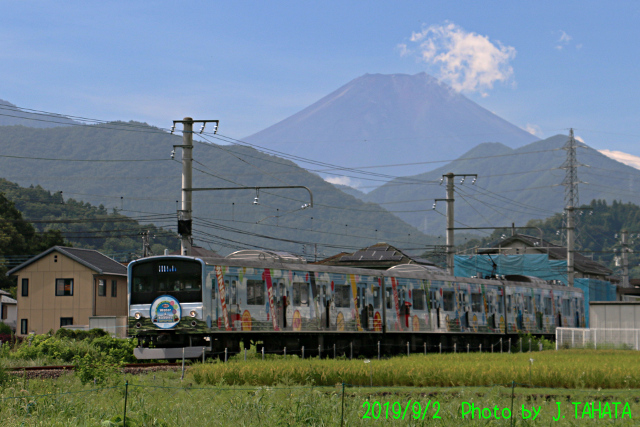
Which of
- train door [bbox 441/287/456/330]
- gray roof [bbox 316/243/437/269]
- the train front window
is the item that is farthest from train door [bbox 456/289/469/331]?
gray roof [bbox 316/243/437/269]

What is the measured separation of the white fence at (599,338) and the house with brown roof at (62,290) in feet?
94.4

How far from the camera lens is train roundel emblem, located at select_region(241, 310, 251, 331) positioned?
24938mm

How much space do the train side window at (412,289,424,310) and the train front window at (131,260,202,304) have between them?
11585mm

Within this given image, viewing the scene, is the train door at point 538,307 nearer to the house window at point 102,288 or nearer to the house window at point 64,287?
the house window at point 102,288

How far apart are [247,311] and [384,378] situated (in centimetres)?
701

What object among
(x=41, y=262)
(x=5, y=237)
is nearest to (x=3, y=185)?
(x=5, y=237)

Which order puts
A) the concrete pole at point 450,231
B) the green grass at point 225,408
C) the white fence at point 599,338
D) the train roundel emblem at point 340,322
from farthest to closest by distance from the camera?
the concrete pole at point 450,231
the white fence at point 599,338
the train roundel emblem at point 340,322
the green grass at point 225,408

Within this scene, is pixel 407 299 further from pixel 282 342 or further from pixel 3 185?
pixel 3 185

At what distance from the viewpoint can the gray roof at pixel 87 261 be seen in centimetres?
4981

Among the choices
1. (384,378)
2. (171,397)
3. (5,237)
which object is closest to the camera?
(171,397)

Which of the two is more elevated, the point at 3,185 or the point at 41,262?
the point at 3,185

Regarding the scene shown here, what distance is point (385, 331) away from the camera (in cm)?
3083

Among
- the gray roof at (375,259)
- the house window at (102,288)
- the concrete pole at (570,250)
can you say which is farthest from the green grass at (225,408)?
the gray roof at (375,259)

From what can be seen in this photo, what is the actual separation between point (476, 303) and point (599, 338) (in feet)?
18.5
